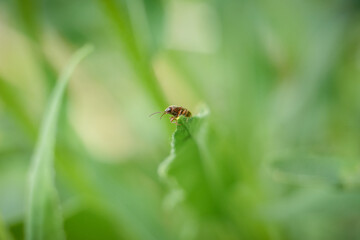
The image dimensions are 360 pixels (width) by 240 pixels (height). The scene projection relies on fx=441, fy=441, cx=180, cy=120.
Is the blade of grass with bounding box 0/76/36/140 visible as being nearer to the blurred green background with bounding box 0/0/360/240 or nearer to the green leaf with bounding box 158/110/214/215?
the blurred green background with bounding box 0/0/360/240

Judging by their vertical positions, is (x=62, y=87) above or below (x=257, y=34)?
below

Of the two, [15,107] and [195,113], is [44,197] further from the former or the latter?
[195,113]

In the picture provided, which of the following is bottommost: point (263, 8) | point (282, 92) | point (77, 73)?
point (282, 92)

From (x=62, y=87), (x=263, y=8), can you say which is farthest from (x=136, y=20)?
(x=263, y=8)

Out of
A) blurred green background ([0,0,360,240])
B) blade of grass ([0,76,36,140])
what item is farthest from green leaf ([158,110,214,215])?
blade of grass ([0,76,36,140])

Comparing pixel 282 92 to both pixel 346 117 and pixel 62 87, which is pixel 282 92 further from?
pixel 62 87

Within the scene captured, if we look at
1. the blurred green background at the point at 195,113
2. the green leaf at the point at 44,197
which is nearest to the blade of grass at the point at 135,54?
the blurred green background at the point at 195,113

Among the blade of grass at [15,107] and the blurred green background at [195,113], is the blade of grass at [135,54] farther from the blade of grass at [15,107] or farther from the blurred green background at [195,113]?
the blade of grass at [15,107]

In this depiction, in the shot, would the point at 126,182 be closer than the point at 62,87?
No
